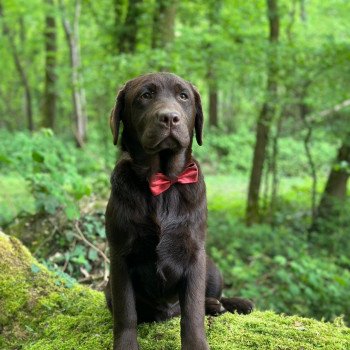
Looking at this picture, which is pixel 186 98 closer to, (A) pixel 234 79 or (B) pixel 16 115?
(A) pixel 234 79

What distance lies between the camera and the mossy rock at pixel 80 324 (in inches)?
108

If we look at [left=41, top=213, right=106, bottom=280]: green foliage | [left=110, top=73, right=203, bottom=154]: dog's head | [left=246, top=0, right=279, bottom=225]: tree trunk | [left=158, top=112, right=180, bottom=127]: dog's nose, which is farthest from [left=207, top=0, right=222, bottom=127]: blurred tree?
[left=158, top=112, right=180, bottom=127]: dog's nose

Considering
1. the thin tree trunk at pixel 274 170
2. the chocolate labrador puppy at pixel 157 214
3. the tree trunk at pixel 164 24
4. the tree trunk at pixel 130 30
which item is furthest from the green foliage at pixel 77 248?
the tree trunk at pixel 130 30

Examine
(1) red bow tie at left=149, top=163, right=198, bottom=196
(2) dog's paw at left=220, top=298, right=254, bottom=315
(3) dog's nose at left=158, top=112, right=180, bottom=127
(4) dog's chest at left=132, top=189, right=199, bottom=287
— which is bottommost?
(2) dog's paw at left=220, top=298, right=254, bottom=315

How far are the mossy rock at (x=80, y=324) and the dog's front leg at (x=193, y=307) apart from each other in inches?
6.5

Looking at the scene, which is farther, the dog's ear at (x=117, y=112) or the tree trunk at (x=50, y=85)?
the tree trunk at (x=50, y=85)

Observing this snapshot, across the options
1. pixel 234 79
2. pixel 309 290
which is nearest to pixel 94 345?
pixel 309 290

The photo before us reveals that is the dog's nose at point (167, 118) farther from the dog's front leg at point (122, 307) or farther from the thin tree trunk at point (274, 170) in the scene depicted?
the thin tree trunk at point (274, 170)

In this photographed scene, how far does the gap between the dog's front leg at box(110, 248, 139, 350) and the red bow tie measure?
1.44 ft

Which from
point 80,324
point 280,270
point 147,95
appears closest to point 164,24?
point 280,270

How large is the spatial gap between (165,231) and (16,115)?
3406cm

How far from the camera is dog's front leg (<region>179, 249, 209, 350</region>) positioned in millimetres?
2562

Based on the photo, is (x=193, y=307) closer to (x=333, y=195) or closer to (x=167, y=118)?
(x=167, y=118)

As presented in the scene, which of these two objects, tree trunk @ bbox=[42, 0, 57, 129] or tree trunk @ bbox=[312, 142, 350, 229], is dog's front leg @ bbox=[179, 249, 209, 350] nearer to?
tree trunk @ bbox=[312, 142, 350, 229]
